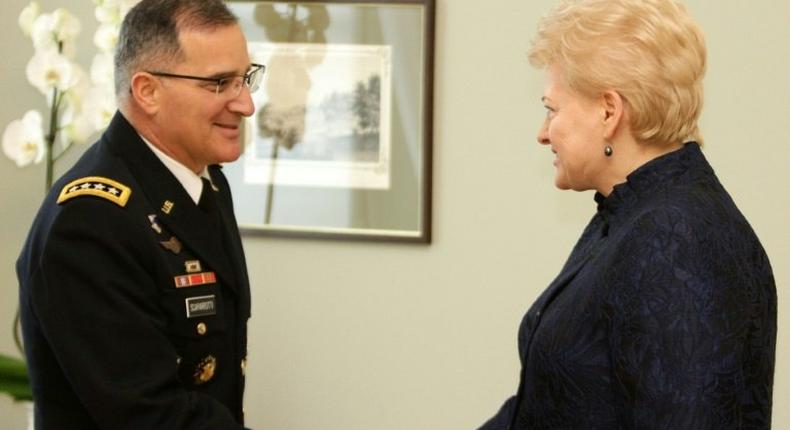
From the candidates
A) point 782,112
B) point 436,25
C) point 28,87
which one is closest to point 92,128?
point 28,87

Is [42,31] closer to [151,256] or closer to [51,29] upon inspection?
[51,29]

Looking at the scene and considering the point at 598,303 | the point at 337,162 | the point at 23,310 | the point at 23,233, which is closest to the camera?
the point at 598,303

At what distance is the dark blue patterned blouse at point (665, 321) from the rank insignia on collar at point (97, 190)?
0.74 m

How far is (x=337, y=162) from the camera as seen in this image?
3.35 meters

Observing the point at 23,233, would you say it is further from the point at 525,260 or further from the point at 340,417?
the point at 525,260

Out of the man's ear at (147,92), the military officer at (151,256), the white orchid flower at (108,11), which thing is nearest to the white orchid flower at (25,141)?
the white orchid flower at (108,11)

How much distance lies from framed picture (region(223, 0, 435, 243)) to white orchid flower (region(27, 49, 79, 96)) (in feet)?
1.68

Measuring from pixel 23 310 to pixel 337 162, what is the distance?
1443 millimetres

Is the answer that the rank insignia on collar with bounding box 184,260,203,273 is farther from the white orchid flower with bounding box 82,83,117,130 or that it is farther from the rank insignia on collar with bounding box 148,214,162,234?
the white orchid flower with bounding box 82,83,117,130

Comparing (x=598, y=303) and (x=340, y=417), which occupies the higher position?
(x=598, y=303)

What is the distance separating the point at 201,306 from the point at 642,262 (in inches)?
32.2

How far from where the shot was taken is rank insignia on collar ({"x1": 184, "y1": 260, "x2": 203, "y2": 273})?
2086 millimetres

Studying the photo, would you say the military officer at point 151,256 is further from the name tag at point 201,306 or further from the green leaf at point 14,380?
the green leaf at point 14,380

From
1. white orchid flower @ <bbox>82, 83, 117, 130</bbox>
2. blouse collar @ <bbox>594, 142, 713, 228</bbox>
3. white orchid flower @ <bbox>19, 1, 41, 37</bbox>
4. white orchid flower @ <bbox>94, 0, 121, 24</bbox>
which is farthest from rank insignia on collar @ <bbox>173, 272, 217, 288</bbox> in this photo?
white orchid flower @ <bbox>19, 1, 41, 37</bbox>
